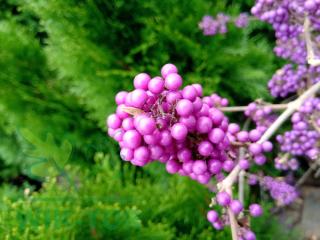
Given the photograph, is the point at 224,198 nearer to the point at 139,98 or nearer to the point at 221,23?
the point at 139,98

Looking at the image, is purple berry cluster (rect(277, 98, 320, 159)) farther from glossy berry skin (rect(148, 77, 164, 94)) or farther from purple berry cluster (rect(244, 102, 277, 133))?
glossy berry skin (rect(148, 77, 164, 94))

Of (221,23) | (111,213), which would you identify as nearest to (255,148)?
(111,213)

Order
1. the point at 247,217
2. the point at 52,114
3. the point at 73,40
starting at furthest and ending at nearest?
the point at 52,114, the point at 73,40, the point at 247,217

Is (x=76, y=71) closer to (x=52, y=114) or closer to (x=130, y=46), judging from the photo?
(x=130, y=46)

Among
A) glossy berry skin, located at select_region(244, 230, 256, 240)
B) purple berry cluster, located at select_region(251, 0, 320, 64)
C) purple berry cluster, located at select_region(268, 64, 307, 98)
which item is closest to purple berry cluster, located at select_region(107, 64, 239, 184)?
glossy berry skin, located at select_region(244, 230, 256, 240)

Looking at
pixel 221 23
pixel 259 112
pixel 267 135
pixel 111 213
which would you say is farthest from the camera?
pixel 221 23

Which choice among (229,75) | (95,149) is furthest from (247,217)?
(95,149)
